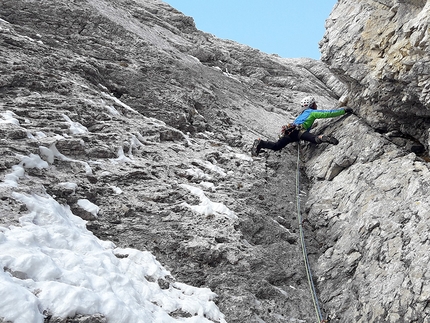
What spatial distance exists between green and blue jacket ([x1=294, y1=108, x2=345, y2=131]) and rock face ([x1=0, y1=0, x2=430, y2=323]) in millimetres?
401

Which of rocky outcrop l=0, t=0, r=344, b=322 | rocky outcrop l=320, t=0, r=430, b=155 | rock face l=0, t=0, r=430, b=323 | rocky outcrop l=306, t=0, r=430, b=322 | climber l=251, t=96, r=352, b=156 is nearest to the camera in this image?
rocky outcrop l=306, t=0, r=430, b=322

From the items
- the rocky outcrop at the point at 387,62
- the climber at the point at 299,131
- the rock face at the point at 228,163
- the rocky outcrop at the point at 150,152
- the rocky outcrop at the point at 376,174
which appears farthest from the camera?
the climber at the point at 299,131

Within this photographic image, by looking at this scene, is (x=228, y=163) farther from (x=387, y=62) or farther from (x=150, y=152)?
(x=387, y=62)

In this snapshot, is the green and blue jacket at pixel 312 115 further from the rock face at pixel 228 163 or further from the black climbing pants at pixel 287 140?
the rock face at pixel 228 163

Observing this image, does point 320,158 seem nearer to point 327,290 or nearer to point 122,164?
point 327,290

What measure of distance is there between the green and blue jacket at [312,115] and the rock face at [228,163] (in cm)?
40

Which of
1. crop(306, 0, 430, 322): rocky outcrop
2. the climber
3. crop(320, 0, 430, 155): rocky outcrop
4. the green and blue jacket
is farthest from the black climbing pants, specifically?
crop(320, 0, 430, 155): rocky outcrop

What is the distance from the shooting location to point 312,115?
37.6 ft

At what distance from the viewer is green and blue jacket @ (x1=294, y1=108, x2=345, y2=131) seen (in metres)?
11.2

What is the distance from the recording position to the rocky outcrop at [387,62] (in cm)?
805

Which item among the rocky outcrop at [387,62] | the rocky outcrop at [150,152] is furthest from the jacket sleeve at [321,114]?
the rocky outcrop at [150,152]

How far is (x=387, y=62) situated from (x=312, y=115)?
285 cm

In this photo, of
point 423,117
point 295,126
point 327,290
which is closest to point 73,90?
point 295,126

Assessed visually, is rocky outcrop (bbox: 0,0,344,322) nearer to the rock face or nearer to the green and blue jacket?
the rock face
